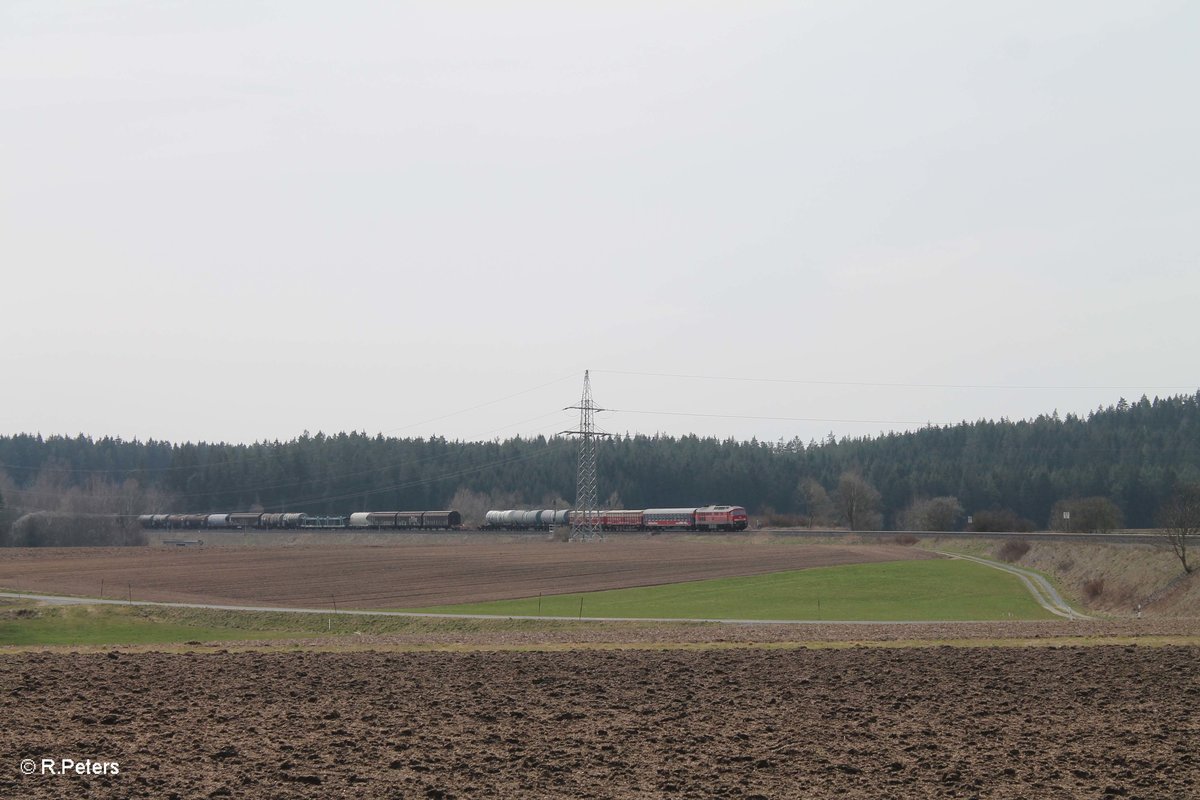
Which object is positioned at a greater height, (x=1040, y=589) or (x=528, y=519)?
(x=528, y=519)

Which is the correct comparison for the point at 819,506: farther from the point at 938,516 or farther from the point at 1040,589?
the point at 1040,589

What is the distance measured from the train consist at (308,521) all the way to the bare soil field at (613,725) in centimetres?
13266

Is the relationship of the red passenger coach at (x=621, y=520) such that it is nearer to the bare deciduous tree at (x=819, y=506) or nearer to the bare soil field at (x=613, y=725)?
the bare deciduous tree at (x=819, y=506)

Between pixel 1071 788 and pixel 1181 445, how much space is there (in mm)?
180557

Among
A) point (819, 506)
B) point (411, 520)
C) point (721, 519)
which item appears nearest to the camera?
point (721, 519)

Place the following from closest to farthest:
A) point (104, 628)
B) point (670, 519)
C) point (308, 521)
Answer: point (104, 628)
point (670, 519)
point (308, 521)

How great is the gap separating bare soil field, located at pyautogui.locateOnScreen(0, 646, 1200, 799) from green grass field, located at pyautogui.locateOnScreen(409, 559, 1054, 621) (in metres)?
26.9

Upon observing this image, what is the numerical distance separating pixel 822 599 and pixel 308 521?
417 ft

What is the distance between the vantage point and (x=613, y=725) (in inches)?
738

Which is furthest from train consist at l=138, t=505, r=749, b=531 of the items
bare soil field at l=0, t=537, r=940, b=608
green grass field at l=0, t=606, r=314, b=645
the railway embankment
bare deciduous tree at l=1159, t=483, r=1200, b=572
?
green grass field at l=0, t=606, r=314, b=645

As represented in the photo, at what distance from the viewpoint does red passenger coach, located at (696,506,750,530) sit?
432 feet

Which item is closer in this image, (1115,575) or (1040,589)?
(1115,575)

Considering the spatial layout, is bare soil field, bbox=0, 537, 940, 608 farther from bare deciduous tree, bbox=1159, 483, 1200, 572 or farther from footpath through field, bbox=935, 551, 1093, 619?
bare deciduous tree, bbox=1159, 483, 1200, 572

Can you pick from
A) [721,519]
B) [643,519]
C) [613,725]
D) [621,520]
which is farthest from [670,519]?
[613,725]
